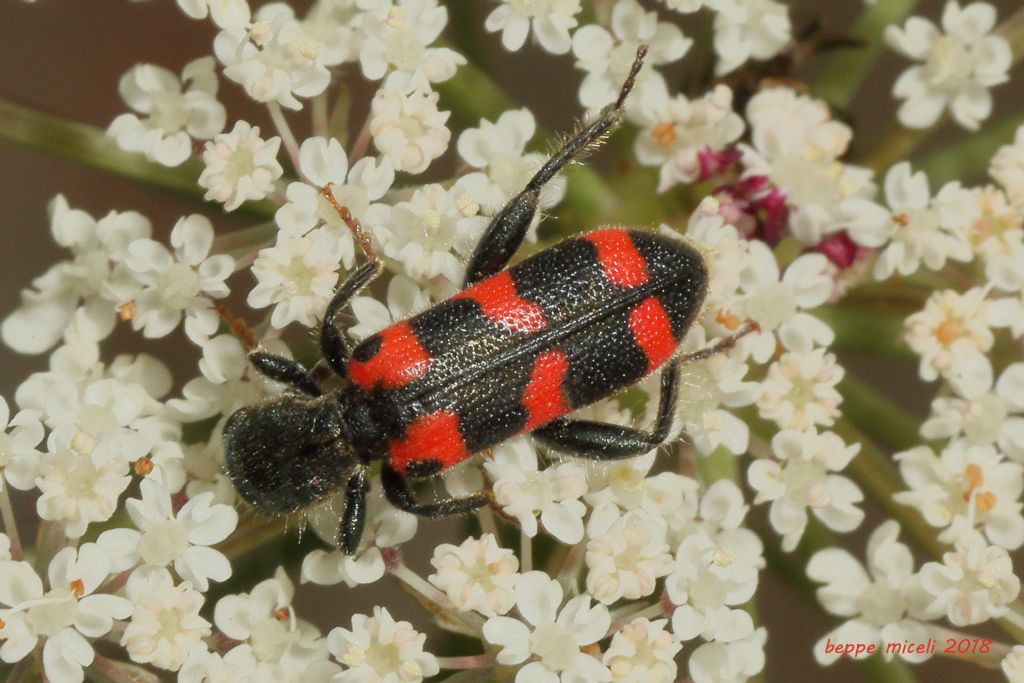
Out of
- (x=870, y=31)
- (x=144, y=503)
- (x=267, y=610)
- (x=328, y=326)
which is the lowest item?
(x=267, y=610)

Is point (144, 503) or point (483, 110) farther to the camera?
point (483, 110)

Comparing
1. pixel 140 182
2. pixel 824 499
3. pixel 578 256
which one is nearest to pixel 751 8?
pixel 578 256

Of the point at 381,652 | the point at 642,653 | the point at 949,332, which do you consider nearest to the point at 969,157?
the point at 949,332

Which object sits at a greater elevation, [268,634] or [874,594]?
[268,634]

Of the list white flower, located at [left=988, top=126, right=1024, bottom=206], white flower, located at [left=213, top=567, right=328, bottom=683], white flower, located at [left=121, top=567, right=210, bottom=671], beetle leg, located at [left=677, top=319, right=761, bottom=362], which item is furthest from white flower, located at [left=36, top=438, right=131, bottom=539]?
white flower, located at [left=988, top=126, right=1024, bottom=206]

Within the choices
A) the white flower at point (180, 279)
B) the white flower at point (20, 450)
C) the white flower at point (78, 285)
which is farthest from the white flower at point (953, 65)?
the white flower at point (20, 450)

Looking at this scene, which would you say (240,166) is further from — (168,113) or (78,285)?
(78,285)

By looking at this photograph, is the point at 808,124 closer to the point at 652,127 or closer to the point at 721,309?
the point at 652,127
